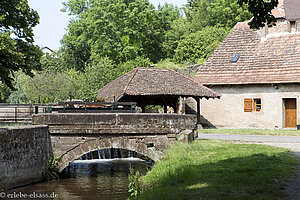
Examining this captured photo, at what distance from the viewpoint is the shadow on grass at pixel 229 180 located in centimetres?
720

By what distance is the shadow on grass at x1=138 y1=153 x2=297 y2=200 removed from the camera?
720cm

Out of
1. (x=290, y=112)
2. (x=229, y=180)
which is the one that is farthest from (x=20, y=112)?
(x=290, y=112)

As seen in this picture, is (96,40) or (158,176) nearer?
(158,176)

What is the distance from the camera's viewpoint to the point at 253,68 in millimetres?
29406

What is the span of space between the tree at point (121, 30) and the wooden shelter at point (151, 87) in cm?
2081

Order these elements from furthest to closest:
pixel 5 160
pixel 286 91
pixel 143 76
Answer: pixel 286 91, pixel 143 76, pixel 5 160

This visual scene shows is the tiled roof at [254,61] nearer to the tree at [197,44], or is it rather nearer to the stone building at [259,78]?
the stone building at [259,78]

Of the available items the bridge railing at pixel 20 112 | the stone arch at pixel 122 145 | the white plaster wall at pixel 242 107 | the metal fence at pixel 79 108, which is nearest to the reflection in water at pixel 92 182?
the stone arch at pixel 122 145

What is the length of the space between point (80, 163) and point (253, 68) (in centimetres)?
1497

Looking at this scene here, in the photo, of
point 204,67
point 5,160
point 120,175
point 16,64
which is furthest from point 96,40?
point 5,160

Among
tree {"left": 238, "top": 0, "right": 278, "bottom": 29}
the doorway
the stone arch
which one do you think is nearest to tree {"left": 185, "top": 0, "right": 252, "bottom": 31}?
the doorway

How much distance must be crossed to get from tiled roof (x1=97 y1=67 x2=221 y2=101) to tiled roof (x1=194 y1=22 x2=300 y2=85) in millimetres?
3509

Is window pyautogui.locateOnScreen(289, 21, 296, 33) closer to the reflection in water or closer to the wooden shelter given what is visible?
the wooden shelter

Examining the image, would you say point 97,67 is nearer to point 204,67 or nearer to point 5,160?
point 204,67
